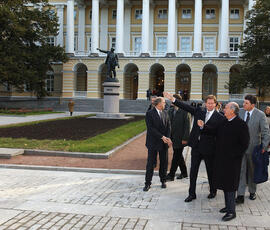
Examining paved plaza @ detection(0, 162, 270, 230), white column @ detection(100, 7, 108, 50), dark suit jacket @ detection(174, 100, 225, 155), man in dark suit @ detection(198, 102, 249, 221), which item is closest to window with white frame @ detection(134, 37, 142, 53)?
white column @ detection(100, 7, 108, 50)

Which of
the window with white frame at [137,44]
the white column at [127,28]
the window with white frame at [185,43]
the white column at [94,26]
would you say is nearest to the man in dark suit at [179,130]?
the white column at [94,26]

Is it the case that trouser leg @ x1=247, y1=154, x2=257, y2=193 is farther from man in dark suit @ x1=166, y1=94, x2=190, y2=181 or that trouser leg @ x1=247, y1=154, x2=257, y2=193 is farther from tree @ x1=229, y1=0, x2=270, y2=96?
tree @ x1=229, y1=0, x2=270, y2=96

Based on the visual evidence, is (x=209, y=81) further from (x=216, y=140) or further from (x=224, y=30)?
(x=216, y=140)

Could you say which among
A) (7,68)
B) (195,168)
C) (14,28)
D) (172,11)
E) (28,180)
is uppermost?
(172,11)

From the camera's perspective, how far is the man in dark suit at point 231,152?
546 cm

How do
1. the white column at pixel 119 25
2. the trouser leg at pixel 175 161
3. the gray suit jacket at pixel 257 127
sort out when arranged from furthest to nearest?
1. the white column at pixel 119 25
2. the trouser leg at pixel 175 161
3. the gray suit jacket at pixel 257 127

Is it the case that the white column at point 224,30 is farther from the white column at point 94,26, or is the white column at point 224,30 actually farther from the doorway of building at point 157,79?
the white column at point 94,26

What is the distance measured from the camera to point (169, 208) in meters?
5.95

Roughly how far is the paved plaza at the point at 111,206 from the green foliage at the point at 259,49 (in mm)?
31057

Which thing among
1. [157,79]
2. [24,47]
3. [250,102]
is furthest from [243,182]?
[157,79]

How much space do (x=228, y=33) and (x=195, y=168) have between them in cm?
4558

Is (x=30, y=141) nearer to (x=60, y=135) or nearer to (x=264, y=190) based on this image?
(x=60, y=135)

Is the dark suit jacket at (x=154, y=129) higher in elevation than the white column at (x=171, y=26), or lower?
lower

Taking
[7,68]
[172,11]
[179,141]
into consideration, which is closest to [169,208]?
[179,141]
